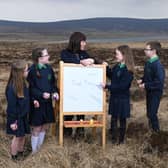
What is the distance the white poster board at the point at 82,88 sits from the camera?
7789 millimetres

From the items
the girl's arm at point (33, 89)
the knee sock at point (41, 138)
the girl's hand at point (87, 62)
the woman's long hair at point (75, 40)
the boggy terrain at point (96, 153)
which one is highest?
the woman's long hair at point (75, 40)

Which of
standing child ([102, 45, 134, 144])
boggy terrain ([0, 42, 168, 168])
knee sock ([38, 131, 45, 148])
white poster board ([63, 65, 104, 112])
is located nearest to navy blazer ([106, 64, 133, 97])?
standing child ([102, 45, 134, 144])

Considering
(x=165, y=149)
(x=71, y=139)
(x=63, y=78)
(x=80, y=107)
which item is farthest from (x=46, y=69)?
(x=165, y=149)

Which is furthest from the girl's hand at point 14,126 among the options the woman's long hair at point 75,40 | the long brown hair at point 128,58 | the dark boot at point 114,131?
the long brown hair at point 128,58

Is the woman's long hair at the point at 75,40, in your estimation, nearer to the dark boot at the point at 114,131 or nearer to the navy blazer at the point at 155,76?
the navy blazer at the point at 155,76

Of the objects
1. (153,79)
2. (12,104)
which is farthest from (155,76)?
(12,104)

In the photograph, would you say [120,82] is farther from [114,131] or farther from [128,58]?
[114,131]

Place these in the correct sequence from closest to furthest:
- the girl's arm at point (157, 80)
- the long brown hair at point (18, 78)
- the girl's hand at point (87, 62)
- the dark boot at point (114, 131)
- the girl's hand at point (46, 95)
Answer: the long brown hair at point (18, 78) → the girl's hand at point (46, 95) → the girl's hand at point (87, 62) → the girl's arm at point (157, 80) → the dark boot at point (114, 131)

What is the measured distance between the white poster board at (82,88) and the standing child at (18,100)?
77 cm

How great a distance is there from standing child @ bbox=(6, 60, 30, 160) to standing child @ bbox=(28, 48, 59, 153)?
25 cm

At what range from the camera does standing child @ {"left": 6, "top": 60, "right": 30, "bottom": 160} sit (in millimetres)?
7109

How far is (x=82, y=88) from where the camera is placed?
7879 mm

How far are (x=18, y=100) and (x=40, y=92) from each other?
502 mm

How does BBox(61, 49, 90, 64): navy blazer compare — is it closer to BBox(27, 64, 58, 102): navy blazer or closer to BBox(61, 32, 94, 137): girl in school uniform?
BBox(61, 32, 94, 137): girl in school uniform
